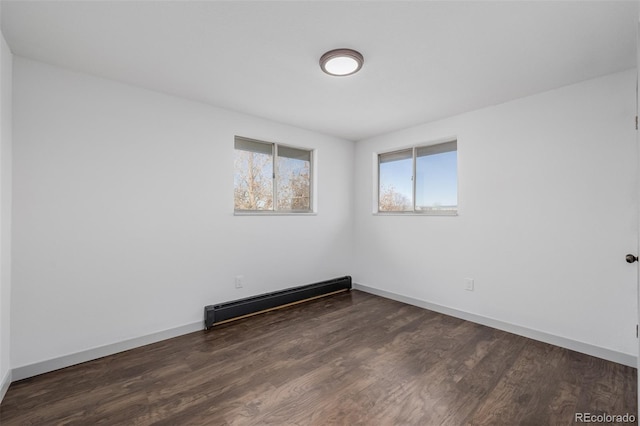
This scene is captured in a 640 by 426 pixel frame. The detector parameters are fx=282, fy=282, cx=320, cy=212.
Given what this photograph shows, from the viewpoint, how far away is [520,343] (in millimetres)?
2658

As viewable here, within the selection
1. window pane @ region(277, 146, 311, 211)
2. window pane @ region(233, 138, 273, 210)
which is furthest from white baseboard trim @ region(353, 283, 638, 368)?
window pane @ region(233, 138, 273, 210)

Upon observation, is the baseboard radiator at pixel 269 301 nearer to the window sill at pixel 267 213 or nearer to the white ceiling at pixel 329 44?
the window sill at pixel 267 213

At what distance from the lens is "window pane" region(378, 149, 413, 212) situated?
401cm

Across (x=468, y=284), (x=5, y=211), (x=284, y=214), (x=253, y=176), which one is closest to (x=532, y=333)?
(x=468, y=284)

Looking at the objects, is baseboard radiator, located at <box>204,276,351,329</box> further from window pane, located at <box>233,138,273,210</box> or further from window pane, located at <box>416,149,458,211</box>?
window pane, located at <box>416,149,458,211</box>

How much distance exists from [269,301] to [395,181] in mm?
2453

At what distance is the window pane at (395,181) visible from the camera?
4.01 meters

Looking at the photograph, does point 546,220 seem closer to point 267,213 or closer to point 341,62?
point 341,62

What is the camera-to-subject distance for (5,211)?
1929mm

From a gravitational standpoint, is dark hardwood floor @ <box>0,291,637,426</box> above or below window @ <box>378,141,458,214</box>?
below

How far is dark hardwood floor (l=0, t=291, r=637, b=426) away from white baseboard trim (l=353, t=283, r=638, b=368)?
3.2 inches

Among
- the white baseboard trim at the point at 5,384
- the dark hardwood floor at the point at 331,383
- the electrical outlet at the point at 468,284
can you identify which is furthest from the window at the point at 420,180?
the white baseboard trim at the point at 5,384

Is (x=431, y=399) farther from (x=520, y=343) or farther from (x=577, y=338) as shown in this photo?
(x=577, y=338)

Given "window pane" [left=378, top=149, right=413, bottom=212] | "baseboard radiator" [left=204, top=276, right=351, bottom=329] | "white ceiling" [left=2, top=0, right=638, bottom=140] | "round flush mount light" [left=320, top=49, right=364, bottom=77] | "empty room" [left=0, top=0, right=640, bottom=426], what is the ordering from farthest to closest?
"window pane" [left=378, top=149, right=413, bottom=212]
"baseboard radiator" [left=204, top=276, right=351, bottom=329]
"round flush mount light" [left=320, top=49, right=364, bottom=77]
"empty room" [left=0, top=0, right=640, bottom=426]
"white ceiling" [left=2, top=0, right=638, bottom=140]
